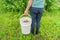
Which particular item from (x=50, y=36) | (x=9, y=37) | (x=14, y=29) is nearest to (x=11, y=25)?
(x=14, y=29)

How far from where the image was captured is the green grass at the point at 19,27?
222 inches

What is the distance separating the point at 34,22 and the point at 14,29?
2.50ft

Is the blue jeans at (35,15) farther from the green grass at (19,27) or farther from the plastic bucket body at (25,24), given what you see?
the green grass at (19,27)

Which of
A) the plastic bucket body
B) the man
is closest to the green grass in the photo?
the plastic bucket body

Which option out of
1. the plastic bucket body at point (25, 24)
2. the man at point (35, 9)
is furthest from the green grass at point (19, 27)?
the man at point (35, 9)

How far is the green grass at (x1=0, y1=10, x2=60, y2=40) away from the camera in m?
5.65

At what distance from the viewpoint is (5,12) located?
7.08 metres

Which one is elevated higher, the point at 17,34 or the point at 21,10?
the point at 21,10

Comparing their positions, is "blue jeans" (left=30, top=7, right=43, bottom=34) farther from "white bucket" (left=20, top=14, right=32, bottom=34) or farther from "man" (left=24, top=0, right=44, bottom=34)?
"white bucket" (left=20, top=14, right=32, bottom=34)

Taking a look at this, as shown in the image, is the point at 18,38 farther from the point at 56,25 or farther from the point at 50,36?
the point at 56,25

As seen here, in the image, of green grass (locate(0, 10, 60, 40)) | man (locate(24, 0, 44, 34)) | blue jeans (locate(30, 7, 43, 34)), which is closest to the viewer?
man (locate(24, 0, 44, 34))

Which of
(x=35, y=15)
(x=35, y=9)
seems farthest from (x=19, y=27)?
(x=35, y=9)

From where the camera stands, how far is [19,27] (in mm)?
6109

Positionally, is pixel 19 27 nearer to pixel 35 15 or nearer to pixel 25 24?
pixel 25 24
